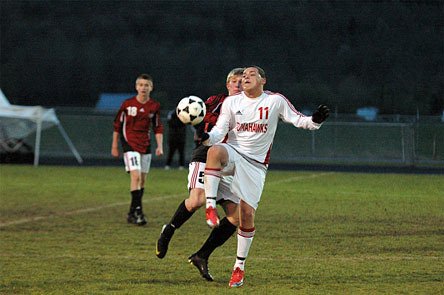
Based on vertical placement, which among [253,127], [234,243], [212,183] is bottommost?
[234,243]

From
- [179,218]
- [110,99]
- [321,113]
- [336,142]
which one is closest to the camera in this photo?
[321,113]

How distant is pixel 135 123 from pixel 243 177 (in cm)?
599

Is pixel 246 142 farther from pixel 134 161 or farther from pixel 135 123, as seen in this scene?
pixel 135 123

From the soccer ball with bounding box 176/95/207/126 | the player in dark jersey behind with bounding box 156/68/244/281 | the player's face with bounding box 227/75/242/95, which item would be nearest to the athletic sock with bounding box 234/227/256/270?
the player in dark jersey behind with bounding box 156/68/244/281

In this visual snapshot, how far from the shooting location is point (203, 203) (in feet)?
32.2

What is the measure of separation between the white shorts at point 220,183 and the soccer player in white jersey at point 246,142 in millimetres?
301

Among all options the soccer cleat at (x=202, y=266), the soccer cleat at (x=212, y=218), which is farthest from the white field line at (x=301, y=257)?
the soccer cleat at (x=212, y=218)

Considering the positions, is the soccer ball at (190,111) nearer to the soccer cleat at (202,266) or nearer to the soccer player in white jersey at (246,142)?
the soccer player in white jersey at (246,142)

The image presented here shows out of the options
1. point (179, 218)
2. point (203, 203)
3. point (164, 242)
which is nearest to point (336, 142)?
point (203, 203)

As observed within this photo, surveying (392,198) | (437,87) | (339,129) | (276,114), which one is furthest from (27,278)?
(437,87)

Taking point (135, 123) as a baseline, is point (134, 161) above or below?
below

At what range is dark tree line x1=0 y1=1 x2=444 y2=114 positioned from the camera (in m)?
44.2

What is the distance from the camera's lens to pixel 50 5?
51688mm

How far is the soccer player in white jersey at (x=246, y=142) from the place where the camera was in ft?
29.0
